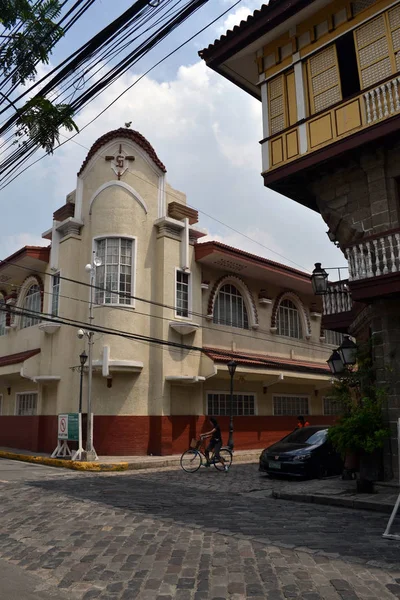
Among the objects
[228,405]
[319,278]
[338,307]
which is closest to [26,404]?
[228,405]

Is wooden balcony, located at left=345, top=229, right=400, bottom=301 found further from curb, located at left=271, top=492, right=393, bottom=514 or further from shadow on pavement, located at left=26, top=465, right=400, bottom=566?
shadow on pavement, located at left=26, top=465, right=400, bottom=566

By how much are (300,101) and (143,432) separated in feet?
40.2

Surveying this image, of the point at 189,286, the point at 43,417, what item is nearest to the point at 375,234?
the point at 189,286

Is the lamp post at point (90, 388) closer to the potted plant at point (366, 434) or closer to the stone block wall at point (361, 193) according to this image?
the stone block wall at point (361, 193)

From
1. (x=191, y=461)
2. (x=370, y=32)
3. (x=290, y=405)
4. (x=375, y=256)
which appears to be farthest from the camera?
(x=290, y=405)

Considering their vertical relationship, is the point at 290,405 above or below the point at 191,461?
above

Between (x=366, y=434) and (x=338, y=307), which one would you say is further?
(x=338, y=307)

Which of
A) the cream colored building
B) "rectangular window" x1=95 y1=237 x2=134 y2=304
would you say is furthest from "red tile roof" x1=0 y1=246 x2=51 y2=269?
"rectangular window" x1=95 y1=237 x2=134 y2=304

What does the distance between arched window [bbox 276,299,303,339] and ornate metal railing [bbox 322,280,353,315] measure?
10752mm

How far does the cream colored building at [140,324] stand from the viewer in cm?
1875

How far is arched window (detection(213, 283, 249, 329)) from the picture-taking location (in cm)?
2200

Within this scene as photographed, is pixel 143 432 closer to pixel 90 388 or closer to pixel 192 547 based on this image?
pixel 90 388

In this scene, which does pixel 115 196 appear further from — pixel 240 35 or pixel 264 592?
pixel 264 592

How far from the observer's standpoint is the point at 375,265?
418 inches
